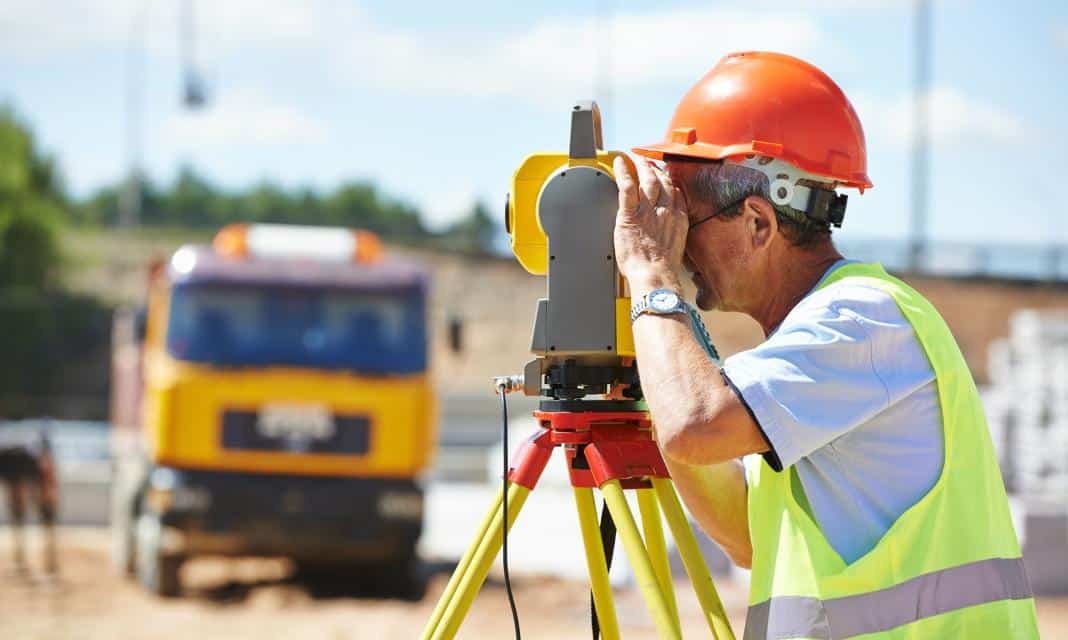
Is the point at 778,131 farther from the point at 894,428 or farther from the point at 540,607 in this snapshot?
the point at 540,607

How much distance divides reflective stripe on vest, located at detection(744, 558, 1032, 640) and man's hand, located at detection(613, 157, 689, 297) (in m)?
0.54

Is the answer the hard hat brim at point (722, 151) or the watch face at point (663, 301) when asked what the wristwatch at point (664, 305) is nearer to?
the watch face at point (663, 301)

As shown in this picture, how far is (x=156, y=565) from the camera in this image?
11.4 meters

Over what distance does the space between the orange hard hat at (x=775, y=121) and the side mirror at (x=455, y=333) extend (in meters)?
9.93

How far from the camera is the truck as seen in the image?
11000 millimetres

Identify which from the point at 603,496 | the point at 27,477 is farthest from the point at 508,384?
the point at 27,477

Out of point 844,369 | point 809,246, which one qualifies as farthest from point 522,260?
point 844,369

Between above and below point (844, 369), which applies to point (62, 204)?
below

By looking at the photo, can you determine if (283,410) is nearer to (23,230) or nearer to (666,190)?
(666,190)

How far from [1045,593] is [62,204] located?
4838cm

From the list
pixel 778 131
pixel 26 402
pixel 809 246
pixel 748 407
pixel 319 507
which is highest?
pixel 778 131

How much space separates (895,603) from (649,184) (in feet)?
2.55

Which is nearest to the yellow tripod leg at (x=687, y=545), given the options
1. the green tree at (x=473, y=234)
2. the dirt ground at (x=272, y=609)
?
the dirt ground at (x=272, y=609)

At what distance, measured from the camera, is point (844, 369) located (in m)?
2.21
